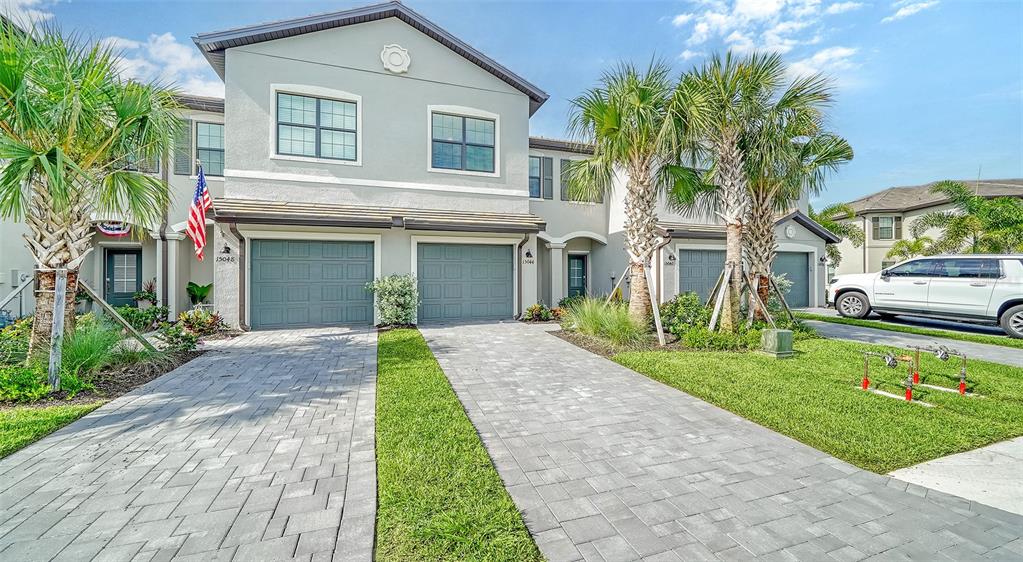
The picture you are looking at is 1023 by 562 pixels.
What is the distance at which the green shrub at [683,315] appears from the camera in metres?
9.44

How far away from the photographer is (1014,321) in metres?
9.88

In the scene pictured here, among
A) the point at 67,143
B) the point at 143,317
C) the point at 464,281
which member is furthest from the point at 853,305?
the point at 143,317

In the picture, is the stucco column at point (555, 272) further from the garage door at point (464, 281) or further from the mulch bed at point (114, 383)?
the mulch bed at point (114, 383)

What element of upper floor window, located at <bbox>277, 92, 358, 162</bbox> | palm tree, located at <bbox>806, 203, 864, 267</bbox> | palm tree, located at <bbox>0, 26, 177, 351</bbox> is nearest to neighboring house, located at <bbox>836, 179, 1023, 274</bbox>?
palm tree, located at <bbox>806, 203, 864, 267</bbox>

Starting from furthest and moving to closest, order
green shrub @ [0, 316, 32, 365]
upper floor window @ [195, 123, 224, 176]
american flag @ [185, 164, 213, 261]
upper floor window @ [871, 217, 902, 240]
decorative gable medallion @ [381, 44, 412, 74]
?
upper floor window @ [871, 217, 902, 240] < upper floor window @ [195, 123, 224, 176] < decorative gable medallion @ [381, 44, 412, 74] < american flag @ [185, 164, 213, 261] < green shrub @ [0, 316, 32, 365]

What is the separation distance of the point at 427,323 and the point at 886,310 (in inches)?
554

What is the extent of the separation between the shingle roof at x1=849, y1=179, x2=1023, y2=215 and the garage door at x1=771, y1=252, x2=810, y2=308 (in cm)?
1059

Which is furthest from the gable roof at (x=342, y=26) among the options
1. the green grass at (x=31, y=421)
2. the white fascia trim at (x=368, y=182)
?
the green grass at (x=31, y=421)

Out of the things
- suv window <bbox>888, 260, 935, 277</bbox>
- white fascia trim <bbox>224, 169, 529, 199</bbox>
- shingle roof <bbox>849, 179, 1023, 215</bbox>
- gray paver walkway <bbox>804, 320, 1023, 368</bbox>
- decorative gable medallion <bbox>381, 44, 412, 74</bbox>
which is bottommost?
gray paver walkway <bbox>804, 320, 1023, 368</bbox>

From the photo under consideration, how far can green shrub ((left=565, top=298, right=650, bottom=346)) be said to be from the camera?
29.0 feet

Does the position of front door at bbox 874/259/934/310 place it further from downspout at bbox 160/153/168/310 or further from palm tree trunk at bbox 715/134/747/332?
downspout at bbox 160/153/168/310

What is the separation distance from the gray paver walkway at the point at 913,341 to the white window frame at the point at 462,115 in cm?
1034

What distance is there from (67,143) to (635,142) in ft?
31.8

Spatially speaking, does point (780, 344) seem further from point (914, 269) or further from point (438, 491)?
point (914, 269)
